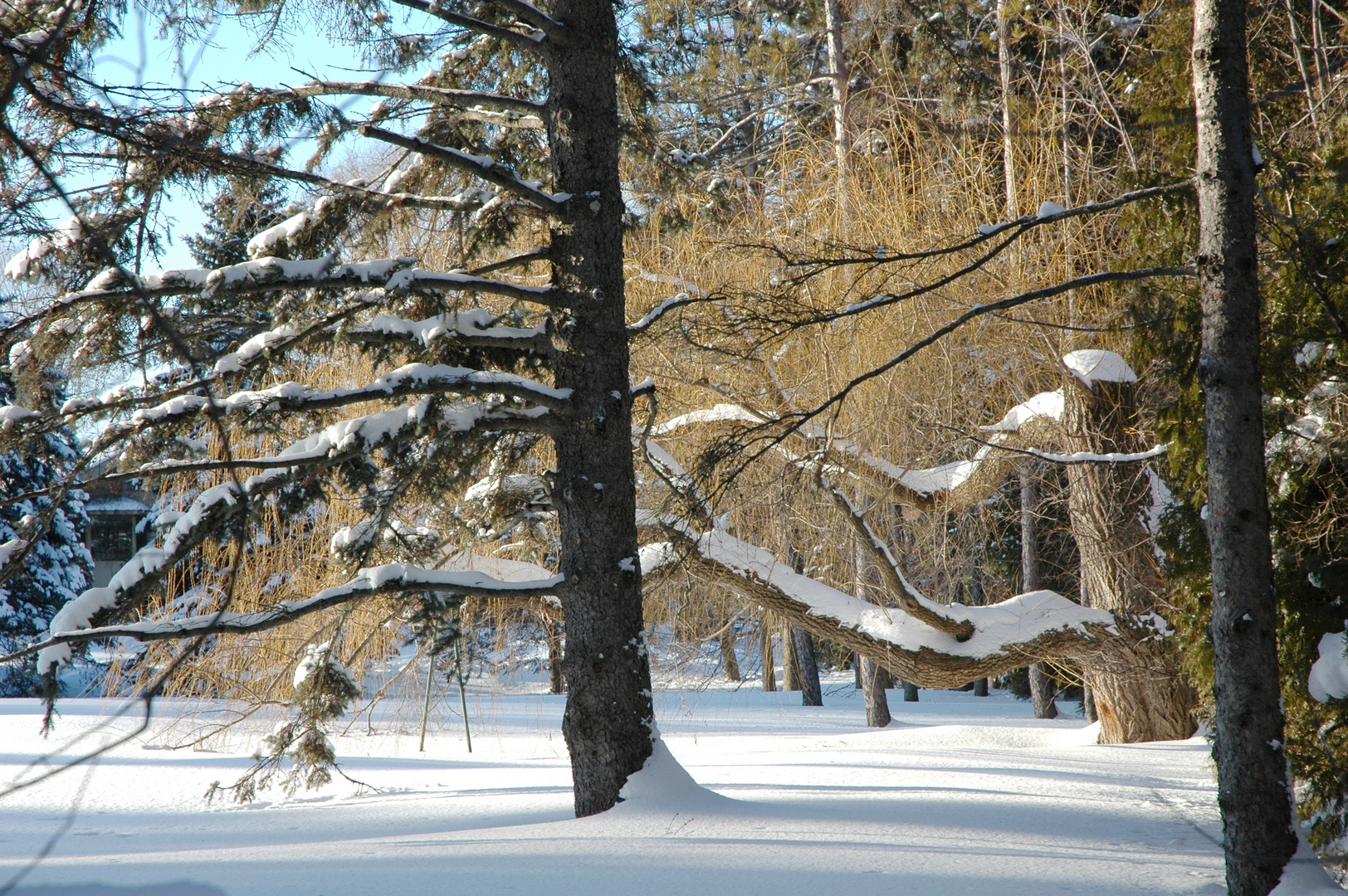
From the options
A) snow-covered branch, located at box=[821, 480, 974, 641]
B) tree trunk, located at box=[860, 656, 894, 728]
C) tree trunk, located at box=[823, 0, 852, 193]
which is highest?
tree trunk, located at box=[823, 0, 852, 193]

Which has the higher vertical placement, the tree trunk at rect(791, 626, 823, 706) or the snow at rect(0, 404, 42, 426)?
the snow at rect(0, 404, 42, 426)

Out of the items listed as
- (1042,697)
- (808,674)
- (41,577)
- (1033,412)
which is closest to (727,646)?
(1033,412)

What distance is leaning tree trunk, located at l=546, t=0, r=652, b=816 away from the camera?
526 centimetres

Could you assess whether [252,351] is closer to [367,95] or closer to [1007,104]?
[367,95]

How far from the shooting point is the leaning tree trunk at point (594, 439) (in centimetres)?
526

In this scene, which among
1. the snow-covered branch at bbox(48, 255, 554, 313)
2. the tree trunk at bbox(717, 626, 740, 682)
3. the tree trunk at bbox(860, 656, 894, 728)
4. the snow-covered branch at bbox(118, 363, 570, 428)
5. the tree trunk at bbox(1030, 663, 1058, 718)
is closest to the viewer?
the snow-covered branch at bbox(48, 255, 554, 313)

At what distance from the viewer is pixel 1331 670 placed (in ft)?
15.6

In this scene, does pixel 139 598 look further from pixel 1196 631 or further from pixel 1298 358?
pixel 1298 358

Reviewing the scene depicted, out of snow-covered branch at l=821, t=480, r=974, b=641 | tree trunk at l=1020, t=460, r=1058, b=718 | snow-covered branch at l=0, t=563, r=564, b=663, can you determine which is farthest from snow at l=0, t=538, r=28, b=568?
tree trunk at l=1020, t=460, r=1058, b=718

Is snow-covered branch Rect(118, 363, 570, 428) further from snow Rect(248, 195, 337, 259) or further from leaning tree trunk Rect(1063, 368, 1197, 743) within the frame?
leaning tree trunk Rect(1063, 368, 1197, 743)

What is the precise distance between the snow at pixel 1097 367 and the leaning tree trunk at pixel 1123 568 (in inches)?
6.8

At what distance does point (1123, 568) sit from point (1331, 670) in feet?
13.3

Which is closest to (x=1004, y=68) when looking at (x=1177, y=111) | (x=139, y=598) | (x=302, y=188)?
(x=1177, y=111)

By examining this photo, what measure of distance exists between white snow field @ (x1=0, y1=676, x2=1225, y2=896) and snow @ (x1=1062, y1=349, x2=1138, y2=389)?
309 cm
